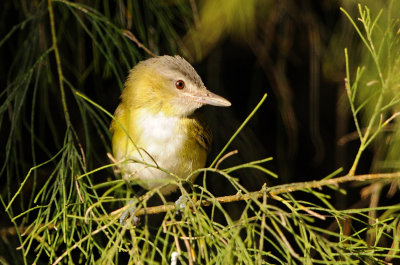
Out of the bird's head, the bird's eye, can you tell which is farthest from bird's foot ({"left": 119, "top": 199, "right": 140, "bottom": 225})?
the bird's eye

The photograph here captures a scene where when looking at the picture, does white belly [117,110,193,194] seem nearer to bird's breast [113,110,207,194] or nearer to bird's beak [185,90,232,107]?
bird's breast [113,110,207,194]

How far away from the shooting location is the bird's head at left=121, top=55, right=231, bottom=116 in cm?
272

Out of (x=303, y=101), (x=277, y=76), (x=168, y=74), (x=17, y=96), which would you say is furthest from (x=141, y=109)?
(x=303, y=101)

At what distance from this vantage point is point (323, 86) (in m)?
3.99

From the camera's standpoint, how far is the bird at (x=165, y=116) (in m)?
2.65

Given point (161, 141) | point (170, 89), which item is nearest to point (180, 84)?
point (170, 89)

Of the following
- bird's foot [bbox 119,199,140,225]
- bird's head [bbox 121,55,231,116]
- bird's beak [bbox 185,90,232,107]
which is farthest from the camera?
bird's head [bbox 121,55,231,116]

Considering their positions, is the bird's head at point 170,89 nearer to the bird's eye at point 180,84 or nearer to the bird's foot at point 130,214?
the bird's eye at point 180,84

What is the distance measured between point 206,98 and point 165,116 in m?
0.22

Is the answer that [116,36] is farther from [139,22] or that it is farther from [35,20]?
[35,20]

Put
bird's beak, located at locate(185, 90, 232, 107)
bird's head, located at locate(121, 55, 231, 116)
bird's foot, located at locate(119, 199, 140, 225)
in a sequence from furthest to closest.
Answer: bird's head, located at locate(121, 55, 231, 116) → bird's beak, located at locate(185, 90, 232, 107) → bird's foot, located at locate(119, 199, 140, 225)

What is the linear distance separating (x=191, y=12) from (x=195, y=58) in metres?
0.40

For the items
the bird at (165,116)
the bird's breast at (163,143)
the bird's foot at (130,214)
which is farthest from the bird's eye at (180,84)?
the bird's foot at (130,214)

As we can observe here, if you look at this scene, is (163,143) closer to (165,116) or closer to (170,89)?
(165,116)
